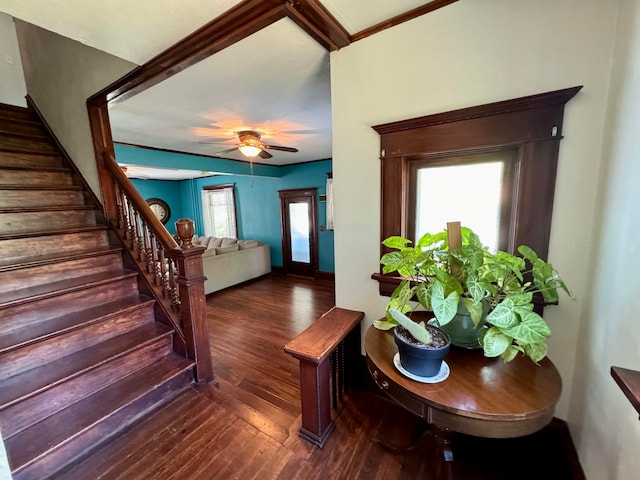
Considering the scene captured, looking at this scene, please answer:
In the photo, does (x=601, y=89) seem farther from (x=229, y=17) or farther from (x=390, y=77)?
(x=229, y=17)

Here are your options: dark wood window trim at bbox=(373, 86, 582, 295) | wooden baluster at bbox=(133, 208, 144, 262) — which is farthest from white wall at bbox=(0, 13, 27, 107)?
dark wood window trim at bbox=(373, 86, 582, 295)

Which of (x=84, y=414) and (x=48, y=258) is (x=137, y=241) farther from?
(x=84, y=414)

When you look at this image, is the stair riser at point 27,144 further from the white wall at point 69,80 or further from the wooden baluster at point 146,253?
the wooden baluster at point 146,253

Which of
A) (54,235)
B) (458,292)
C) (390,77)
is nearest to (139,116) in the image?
(54,235)

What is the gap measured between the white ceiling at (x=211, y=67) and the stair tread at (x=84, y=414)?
2107mm

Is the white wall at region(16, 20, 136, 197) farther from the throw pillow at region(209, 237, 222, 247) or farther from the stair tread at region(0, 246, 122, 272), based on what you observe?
the throw pillow at region(209, 237, 222, 247)

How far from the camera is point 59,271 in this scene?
6.40ft

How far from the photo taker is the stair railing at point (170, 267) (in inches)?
72.0

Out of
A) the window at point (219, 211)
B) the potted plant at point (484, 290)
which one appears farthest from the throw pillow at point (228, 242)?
the potted plant at point (484, 290)

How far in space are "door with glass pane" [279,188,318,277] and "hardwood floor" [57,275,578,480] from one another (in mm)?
3575

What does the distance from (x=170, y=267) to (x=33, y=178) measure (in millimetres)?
1672

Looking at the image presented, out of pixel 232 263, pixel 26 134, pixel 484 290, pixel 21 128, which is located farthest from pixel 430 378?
pixel 232 263

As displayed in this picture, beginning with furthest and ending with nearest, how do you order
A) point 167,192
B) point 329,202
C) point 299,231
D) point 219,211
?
point 167,192 < point 219,211 < point 299,231 < point 329,202

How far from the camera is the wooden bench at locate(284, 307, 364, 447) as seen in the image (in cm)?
137
